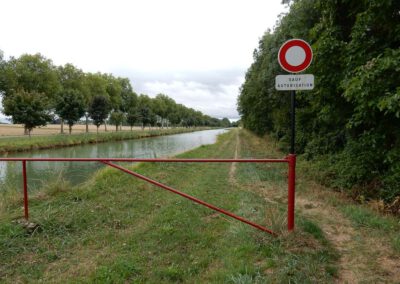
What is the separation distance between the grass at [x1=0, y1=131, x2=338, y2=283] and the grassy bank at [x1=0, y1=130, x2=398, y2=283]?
0.01 m

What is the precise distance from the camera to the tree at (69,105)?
3359 cm

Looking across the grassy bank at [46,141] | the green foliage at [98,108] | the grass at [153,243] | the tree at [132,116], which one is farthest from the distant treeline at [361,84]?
the tree at [132,116]

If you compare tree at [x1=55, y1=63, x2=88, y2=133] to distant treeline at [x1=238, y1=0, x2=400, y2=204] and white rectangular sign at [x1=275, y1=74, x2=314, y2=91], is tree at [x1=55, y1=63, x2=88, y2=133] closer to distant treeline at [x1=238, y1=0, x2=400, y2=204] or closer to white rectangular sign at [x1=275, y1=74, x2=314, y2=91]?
distant treeline at [x1=238, y1=0, x2=400, y2=204]

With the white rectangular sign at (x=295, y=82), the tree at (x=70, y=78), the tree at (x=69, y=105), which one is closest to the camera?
the white rectangular sign at (x=295, y=82)

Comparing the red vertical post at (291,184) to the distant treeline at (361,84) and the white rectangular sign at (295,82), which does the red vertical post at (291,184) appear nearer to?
the white rectangular sign at (295,82)

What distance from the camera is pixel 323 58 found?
6.34 metres

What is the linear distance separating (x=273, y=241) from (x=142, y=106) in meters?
58.7

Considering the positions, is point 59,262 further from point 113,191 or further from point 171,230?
point 113,191

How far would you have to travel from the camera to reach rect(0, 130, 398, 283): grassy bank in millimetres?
3158

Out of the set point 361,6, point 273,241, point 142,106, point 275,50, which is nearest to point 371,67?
point 361,6

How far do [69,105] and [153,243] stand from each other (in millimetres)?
34089

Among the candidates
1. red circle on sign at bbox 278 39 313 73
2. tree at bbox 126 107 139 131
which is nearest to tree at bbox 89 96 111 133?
tree at bbox 126 107 139 131

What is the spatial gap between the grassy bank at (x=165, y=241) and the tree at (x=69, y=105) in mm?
30436

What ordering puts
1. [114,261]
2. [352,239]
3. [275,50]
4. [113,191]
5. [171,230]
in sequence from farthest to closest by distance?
[275,50]
[113,191]
[171,230]
[352,239]
[114,261]
